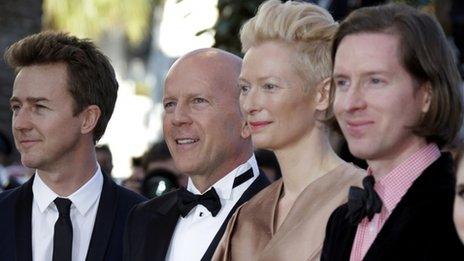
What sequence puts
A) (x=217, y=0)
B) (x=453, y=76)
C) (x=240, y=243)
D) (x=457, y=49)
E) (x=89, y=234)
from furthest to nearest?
1. (x=217, y=0)
2. (x=457, y=49)
3. (x=89, y=234)
4. (x=240, y=243)
5. (x=453, y=76)

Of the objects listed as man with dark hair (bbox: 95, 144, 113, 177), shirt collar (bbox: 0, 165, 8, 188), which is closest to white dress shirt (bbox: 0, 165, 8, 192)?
shirt collar (bbox: 0, 165, 8, 188)

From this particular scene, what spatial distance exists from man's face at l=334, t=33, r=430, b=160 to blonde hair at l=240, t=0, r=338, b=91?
78 cm

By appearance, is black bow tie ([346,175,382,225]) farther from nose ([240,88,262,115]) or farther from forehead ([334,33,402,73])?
nose ([240,88,262,115])

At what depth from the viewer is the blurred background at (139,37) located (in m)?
9.71

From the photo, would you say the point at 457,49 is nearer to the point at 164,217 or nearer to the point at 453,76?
the point at 164,217

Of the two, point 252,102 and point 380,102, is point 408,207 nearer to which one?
point 380,102

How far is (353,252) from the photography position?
4.86m

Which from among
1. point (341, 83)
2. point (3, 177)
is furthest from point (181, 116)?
point (3, 177)

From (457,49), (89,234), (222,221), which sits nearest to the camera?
(222,221)

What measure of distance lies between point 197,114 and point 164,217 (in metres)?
0.51

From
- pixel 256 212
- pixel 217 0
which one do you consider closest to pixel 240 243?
pixel 256 212

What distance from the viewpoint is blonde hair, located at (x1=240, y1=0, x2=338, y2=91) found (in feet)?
18.5

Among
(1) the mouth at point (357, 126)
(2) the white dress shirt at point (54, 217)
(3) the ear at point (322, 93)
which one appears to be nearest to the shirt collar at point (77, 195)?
(2) the white dress shirt at point (54, 217)

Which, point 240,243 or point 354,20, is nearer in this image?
point 354,20
